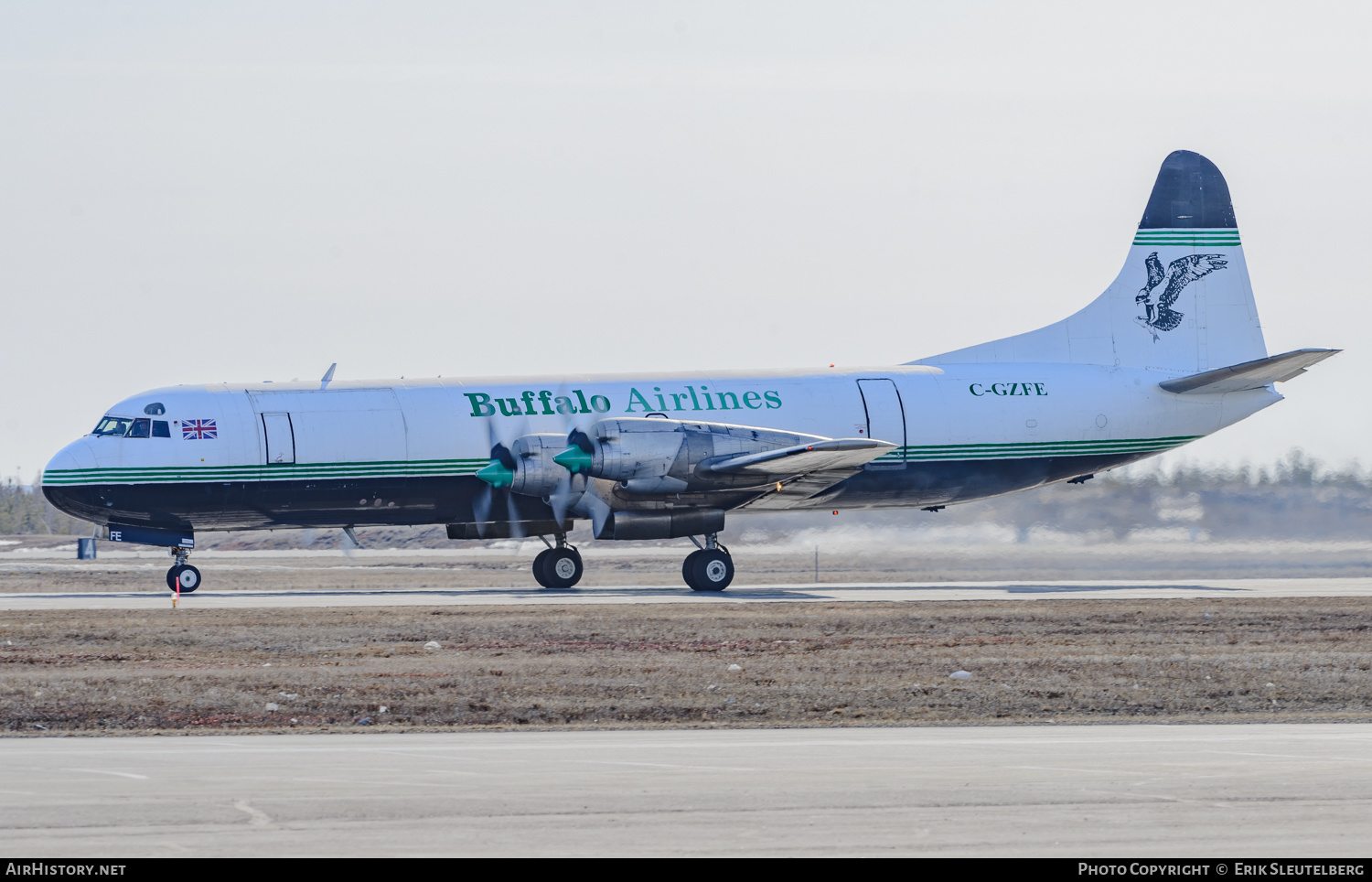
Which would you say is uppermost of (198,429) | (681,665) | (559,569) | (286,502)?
(198,429)

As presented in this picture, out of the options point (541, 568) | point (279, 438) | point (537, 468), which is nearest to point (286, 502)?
point (279, 438)

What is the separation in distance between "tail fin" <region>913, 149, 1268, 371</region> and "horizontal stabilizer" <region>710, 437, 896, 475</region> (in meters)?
7.27

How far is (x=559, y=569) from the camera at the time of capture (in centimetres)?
4062

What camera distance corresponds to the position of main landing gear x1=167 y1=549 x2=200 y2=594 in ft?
124

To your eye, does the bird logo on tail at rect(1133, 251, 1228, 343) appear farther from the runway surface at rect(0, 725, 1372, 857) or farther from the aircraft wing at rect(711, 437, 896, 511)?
the runway surface at rect(0, 725, 1372, 857)

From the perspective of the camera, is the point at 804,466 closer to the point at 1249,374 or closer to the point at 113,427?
the point at 1249,374

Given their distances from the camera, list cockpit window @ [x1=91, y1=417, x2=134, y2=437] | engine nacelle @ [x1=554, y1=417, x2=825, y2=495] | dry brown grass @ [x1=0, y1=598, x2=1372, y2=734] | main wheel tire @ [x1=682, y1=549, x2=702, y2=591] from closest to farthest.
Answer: dry brown grass @ [x1=0, y1=598, x2=1372, y2=734]
engine nacelle @ [x1=554, y1=417, x2=825, y2=495]
cockpit window @ [x1=91, y1=417, x2=134, y2=437]
main wheel tire @ [x1=682, y1=549, x2=702, y2=591]

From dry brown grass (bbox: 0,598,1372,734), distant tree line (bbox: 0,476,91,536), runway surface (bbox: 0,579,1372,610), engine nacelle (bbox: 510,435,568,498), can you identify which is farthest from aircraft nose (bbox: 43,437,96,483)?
distant tree line (bbox: 0,476,91,536)

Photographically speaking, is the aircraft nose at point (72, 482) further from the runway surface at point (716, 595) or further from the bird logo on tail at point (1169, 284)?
the bird logo on tail at point (1169, 284)

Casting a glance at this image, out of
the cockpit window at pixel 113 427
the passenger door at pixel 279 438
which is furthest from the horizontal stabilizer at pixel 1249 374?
the cockpit window at pixel 113 427

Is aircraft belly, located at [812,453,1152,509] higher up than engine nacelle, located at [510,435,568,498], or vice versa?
engine nacelle, located at [510,435,568,498]

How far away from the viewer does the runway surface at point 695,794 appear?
33.5 feet

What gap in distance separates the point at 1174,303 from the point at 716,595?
55.6 feet

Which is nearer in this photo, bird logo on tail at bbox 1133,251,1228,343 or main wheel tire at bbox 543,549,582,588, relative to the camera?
main wheel tire at bbox 543,549,582,588
